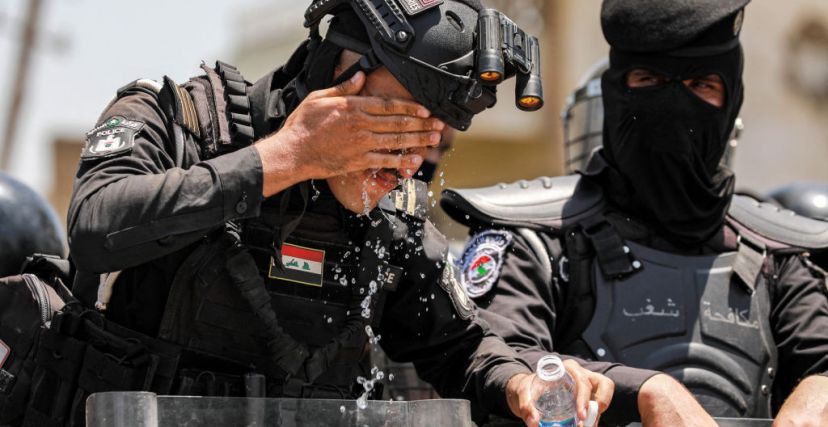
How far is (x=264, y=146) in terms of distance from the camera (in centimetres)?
313

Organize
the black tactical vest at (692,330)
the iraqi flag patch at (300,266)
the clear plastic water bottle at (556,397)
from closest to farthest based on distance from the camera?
the clear plastic water bottle at (556,397)
the iraqi flag patch at (300,266)
the black tactical vest at (692,330)

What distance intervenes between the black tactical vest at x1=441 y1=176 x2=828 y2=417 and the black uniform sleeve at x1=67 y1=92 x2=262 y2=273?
1708 mm

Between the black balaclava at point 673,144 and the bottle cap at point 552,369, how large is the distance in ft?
5.19

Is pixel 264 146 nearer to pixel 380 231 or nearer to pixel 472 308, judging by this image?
pixel 380 231

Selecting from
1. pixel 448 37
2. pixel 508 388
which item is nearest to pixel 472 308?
pixel 508 388

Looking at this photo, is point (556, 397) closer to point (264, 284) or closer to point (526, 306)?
point (264, 284)

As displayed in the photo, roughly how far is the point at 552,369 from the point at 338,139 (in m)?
0.80

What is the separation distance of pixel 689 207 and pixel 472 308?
3.84 ft

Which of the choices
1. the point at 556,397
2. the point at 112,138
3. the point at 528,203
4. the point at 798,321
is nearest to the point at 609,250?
the point at 528,203

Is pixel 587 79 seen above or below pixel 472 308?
above

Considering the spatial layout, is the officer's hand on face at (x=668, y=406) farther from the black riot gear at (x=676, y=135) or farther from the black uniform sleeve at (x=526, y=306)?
the black riot gear at (x=676, y=135)

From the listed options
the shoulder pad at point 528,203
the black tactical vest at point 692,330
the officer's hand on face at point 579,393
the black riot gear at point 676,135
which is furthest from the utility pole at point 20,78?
the officer's hand on face at point 579,393

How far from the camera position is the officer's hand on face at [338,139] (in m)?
3.08

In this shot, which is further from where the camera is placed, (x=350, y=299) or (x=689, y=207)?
(x=689, y=207)
